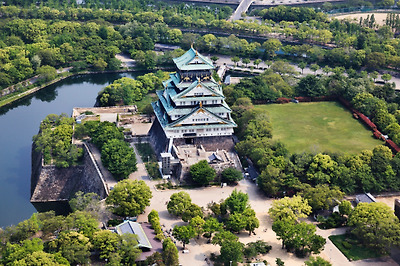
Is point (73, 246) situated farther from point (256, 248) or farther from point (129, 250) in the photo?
point (256, 248)

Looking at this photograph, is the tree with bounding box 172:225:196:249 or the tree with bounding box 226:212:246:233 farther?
the tree with bounding box 226:212:246:233

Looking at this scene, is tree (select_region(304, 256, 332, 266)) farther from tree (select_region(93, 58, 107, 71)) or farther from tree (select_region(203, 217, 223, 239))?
tree (select_region(93, 58, 107, 71))

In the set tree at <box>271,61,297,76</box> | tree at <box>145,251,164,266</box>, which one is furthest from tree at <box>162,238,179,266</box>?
tree at <box>271,61,297,76</box>

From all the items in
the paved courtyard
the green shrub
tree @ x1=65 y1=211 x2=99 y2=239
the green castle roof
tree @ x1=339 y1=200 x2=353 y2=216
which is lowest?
the green shrub

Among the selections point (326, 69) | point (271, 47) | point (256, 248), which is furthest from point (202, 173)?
point (271, 47)

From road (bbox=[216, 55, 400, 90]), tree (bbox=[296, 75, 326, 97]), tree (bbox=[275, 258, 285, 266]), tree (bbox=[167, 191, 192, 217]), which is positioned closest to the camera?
tree (bbox=[275, 258, 285, 266])
